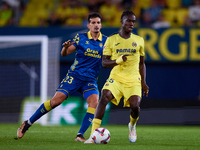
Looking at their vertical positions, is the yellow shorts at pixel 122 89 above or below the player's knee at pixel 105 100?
above

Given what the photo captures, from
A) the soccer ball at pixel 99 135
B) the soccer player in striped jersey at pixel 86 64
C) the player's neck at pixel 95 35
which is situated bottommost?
the soccer ball at pixel 99 135

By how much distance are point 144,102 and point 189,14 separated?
11.9 ft

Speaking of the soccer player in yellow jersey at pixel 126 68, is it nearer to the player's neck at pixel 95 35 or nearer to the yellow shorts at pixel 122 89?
the yellow shorts at pixel 122 89

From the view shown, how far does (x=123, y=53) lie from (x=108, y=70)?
22.1 ft

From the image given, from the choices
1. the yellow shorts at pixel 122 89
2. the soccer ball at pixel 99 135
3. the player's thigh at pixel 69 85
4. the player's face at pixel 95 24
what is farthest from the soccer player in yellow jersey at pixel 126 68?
the player's thigh at pixel 69 85

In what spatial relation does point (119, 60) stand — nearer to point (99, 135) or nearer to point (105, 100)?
point (105, 100)

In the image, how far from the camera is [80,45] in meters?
6.95

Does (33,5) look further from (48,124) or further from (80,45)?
(80,45)

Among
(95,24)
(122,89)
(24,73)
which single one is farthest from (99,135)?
(24,73)

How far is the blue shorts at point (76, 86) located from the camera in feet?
22.5

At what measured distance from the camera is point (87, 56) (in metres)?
6.93

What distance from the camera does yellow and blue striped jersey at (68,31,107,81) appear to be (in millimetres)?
6902

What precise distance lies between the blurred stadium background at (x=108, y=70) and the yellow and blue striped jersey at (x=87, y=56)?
205 inches

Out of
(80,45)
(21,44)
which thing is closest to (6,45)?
(21,44)
